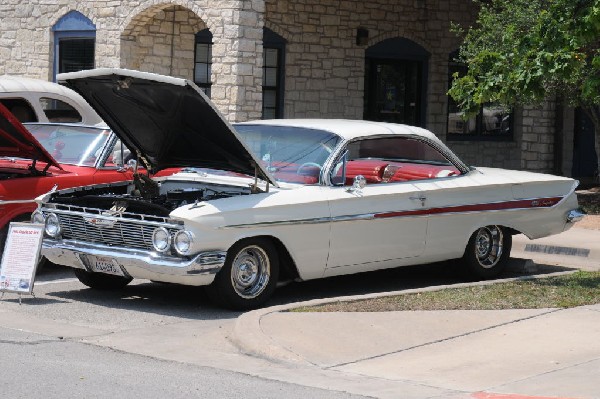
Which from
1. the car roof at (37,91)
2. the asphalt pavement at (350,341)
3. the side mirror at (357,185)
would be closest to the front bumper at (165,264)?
the asphalt pavement at (350,341)

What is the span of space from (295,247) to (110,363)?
262 centimetres

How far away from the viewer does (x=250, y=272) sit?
10.0 m

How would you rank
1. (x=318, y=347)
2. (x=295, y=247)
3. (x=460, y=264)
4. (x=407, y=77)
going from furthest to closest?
(x=407, y=77) < (x=460, y=264) < (x=295, y=247) < (x=318, y=347)

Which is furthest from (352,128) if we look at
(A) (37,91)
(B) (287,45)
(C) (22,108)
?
(B) (287,45)

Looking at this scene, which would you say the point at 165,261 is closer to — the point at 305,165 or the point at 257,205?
the point at 257,205

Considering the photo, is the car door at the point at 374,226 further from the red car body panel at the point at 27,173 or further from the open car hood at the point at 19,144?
the open car hood at the point at 19,144

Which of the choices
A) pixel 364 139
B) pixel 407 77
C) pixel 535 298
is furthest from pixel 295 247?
pixel 407 77

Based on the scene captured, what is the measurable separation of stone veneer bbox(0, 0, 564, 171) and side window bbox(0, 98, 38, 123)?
4.73 m

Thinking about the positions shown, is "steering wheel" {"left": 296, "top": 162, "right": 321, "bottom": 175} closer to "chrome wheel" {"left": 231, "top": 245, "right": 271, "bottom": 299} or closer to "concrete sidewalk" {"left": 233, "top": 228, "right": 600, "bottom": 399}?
"chrome wheel" {"left": 231, "top": 245, "right": 271, "bottom": 299}

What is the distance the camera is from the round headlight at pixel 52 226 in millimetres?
10297

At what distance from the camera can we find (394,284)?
12.0m

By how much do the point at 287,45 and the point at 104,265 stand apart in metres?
12.4

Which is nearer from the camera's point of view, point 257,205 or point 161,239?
point 161,239

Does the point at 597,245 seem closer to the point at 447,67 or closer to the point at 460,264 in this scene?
the point at 460,264
